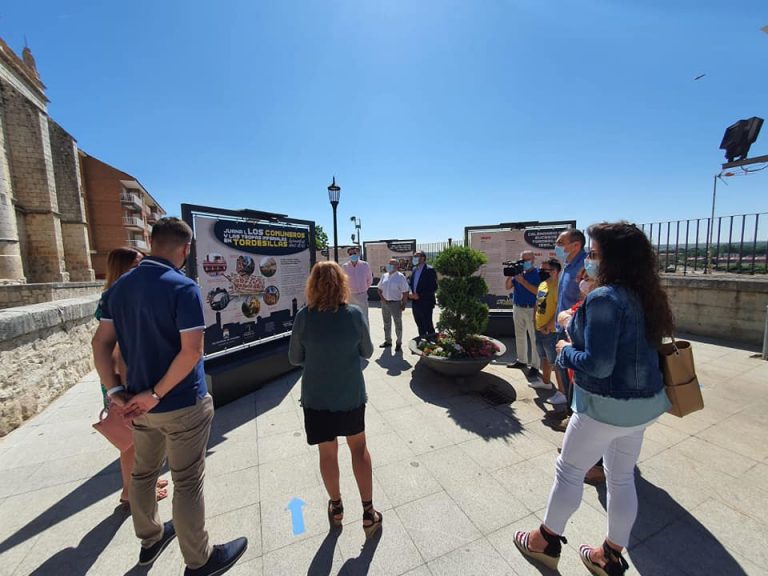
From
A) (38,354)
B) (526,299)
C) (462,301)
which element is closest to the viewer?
(38,354)

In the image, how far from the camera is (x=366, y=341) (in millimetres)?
2061

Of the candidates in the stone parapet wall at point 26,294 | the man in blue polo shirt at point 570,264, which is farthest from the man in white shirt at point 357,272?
the stone parapet wall at point 26,294

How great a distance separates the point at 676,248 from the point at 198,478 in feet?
33.5

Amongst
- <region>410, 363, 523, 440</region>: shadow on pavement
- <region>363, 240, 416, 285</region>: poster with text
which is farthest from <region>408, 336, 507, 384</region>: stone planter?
<region>363, 240, 416, 285</region>: poster with text

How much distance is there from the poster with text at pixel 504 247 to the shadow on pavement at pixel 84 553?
6257 mm

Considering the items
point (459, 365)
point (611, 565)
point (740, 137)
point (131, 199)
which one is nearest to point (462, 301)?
point (459, 365)

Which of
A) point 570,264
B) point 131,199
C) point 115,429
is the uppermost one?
point 131,199

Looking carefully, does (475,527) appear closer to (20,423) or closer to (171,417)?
(171,417)

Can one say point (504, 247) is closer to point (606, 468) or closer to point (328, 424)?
point (606, 468)

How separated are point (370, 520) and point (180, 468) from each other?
127 centimetres

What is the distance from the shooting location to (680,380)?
159 centimetres

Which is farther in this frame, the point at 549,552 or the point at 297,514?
the point at 297,514

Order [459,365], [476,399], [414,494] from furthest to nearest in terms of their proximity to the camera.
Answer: [459,365] → [476,399] → [414,494]

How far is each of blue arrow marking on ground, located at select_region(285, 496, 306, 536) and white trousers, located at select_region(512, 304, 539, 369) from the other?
3.77 metres
